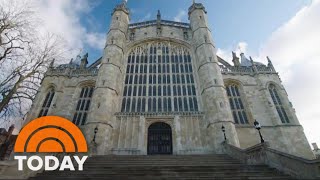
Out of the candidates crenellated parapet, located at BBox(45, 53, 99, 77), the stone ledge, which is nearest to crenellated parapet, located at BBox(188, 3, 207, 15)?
crenellated parapet, located at BBox(45, 53, 99, 77)

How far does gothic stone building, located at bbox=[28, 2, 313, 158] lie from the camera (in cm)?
1596

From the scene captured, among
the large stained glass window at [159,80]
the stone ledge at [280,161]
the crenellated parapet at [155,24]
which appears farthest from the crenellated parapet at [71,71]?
the stone ledge at [280,161]

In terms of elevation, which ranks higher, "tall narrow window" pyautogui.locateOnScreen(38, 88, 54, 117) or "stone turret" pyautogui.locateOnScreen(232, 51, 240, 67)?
"stone turret" pyautogui.locateOnScreen(232, 51, 240, 67)

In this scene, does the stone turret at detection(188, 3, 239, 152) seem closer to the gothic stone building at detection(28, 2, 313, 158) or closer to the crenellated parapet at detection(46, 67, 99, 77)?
the gothic stone building at detection(28, 2, 313, 158)

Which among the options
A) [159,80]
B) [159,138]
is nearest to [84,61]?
[159,80]

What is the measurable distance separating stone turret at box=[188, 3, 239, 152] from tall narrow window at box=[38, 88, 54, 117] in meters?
14.0

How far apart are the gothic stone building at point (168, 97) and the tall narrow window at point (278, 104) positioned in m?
0.08

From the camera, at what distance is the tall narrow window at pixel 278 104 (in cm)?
1809

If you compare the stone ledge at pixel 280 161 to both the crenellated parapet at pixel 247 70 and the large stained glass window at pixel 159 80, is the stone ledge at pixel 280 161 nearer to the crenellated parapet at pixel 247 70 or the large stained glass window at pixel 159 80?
the large stained glass window at pixel 159 80

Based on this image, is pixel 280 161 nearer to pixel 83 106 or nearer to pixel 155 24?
pixel 83 106

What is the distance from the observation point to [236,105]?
1911 cm

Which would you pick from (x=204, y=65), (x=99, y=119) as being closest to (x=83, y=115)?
(x=99, y=119)

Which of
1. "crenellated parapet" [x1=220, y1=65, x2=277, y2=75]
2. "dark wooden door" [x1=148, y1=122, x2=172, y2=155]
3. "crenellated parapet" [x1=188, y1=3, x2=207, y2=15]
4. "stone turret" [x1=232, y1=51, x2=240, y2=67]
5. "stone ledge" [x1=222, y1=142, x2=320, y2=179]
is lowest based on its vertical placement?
"stone ledge" [x1=222, y1=142, x2=320, y2=179]

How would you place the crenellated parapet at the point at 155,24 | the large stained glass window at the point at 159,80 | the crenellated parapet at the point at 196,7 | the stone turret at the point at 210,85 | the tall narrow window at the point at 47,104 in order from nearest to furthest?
the stone turret at the point at 210,85, the large stained glass window at the point at 159,80, the tall narrow window at the point at 47,104, the crenellated parapet at the point at 196,7, the crenellated parapet at the point at 155,24
